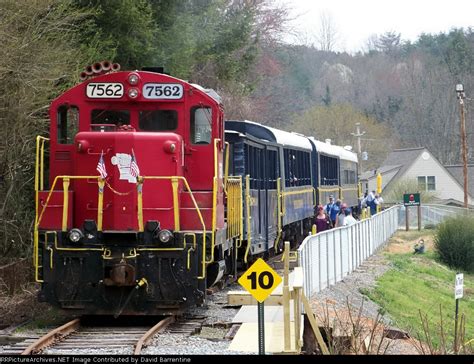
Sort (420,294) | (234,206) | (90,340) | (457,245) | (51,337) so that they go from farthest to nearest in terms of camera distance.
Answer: (457,245) < (420,294) < (234,206) < (90,340) < (51,337)

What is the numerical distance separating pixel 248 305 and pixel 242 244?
3241 mm

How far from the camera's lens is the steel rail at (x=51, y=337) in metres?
9.98

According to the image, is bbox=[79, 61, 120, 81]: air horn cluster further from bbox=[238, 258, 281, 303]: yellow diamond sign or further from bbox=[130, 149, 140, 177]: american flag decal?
bbox=[238, 258, 281, 303]: yellow diamond sign

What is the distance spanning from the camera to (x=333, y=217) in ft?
82.5

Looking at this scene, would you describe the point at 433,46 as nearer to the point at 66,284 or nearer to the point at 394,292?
the point at 394,292

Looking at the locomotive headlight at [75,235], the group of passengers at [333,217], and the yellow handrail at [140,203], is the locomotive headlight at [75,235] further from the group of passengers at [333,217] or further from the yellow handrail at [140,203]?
the group of passengers at [333,217]

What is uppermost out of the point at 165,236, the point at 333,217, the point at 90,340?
the point at 165,236

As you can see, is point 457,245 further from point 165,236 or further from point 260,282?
point 260,282

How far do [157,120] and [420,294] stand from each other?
12636mm

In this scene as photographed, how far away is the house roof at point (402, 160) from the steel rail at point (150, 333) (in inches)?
2355

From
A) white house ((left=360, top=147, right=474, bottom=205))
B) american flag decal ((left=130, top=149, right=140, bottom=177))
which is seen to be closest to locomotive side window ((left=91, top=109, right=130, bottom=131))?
american flag decal ((left=130, top=149, right=140, bottom=177))

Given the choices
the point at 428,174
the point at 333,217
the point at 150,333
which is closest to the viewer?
the point at 150,333

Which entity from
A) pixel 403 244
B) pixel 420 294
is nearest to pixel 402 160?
pixel 403 244

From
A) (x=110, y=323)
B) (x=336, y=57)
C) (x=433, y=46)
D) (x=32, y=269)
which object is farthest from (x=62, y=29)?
(x=336, y=57)
